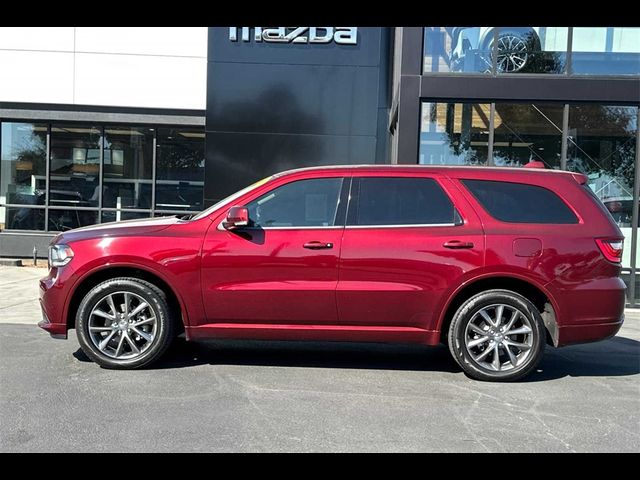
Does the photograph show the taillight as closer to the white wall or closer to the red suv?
the red suv

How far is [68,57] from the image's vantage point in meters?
12.3

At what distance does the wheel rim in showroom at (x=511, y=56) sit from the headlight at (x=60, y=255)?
24.4ft

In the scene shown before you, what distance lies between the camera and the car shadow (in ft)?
17.7

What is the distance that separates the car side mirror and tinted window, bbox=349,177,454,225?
3.03ft

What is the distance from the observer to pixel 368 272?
4.89 m

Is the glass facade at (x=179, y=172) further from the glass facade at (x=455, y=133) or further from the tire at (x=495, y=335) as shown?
the tire at (x=495, y=335)

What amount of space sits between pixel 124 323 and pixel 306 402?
1.85 metres

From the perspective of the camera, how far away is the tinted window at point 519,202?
16.4ft

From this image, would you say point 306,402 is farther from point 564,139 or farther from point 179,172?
point 179,172

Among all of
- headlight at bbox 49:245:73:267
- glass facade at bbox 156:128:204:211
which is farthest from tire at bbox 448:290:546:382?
glass facade at bbox 156:128:204:211

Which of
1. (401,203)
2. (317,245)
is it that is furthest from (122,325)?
(401,203)

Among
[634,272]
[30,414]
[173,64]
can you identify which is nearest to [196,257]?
[30,414]

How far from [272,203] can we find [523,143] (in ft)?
19.7

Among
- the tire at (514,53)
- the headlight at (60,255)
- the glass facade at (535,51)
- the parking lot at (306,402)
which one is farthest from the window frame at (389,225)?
the tire at (514,53)
